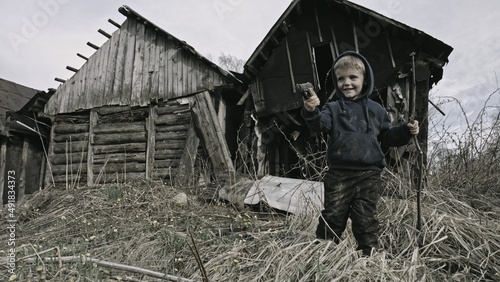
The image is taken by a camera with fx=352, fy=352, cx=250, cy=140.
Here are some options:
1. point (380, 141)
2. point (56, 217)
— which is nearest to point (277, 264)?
point (380, 141)

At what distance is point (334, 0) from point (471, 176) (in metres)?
4.33

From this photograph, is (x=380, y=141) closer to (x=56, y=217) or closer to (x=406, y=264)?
(x=406, y=264)

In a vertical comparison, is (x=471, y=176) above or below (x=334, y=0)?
below

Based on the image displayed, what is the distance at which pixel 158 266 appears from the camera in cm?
260

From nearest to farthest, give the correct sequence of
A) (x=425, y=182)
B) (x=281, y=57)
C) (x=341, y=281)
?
1. (x=341, y=281)
2. (x=425, y=182)
3. (x=281, y=57)

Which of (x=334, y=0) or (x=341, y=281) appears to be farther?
(x=334, y=0)

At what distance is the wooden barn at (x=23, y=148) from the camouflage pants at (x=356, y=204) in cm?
959

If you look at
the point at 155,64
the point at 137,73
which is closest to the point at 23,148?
the point at 137,73

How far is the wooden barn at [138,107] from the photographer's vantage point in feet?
28.6

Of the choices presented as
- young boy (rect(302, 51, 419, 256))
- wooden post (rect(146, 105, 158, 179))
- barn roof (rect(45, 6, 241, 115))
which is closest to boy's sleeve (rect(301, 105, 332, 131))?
young boy (rect(302, 51, 419, 256))

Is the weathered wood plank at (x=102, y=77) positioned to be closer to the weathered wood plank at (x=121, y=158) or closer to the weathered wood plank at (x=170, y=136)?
the weathered wood plank at (x=121, y=158)

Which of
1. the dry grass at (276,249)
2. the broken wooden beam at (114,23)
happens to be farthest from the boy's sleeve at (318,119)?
the broken wooden beam at (114,23)

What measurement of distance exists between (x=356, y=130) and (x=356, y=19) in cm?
555

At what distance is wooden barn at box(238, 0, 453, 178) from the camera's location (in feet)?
21.1
